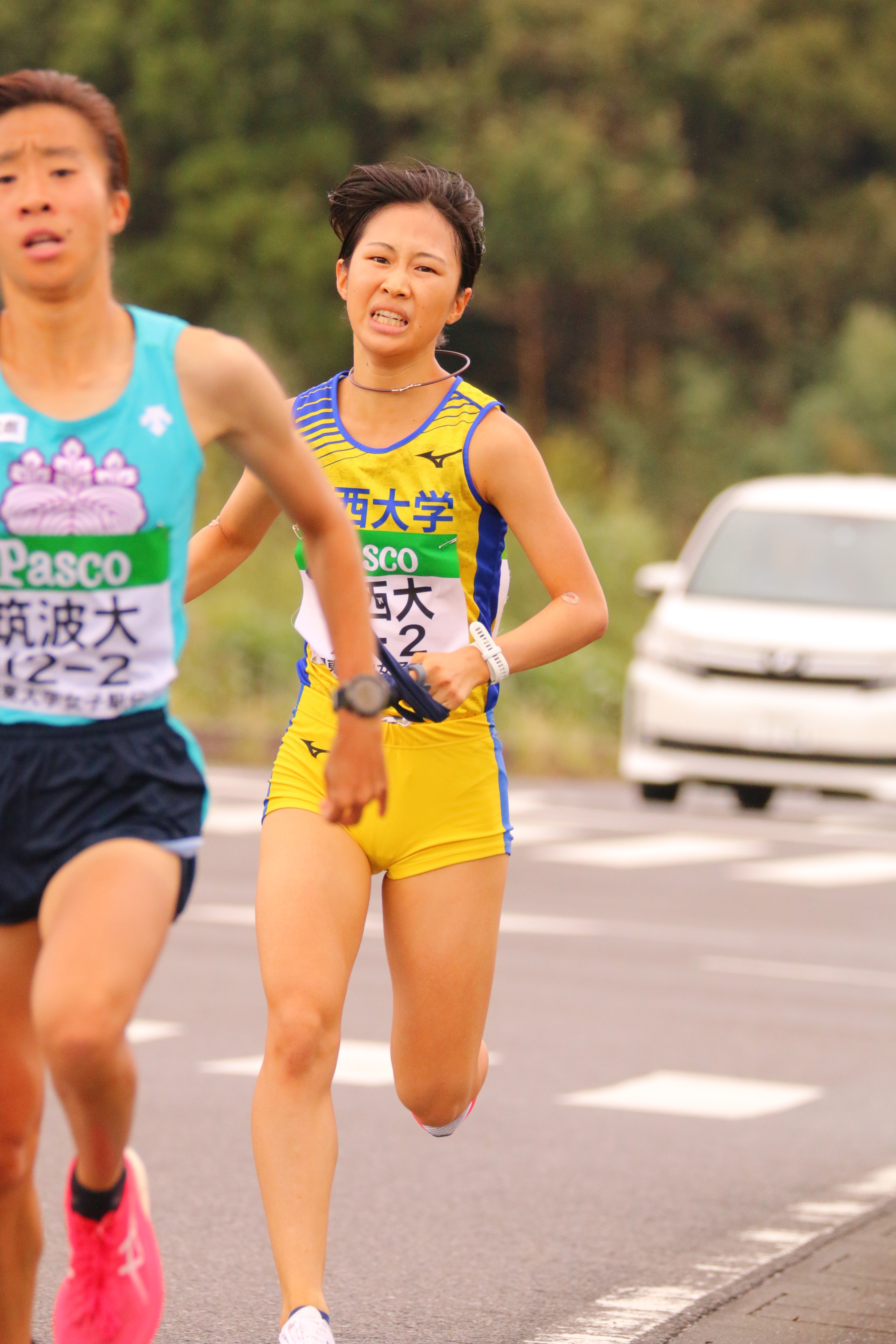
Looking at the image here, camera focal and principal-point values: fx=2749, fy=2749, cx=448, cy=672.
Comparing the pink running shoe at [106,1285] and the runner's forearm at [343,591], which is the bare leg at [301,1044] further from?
the runner's forearm at [343,591]

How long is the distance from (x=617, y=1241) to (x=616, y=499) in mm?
25156

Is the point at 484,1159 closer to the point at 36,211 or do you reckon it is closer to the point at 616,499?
the point at 36,211

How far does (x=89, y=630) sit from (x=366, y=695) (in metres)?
0.45

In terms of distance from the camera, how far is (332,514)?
3928 mm

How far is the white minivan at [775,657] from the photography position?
1569 cm

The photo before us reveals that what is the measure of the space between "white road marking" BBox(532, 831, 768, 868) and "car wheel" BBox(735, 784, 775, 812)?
6.02 ft

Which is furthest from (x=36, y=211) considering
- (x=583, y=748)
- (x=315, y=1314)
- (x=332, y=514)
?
(x=583, y=748)

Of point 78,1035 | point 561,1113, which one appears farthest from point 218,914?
point 78,1035

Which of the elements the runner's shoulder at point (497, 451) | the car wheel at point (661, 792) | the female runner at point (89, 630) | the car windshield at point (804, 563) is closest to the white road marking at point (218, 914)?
the car wheel at point (661, 792)

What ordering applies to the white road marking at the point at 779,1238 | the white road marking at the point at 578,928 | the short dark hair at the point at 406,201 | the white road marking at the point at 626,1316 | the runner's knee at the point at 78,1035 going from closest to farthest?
the runner's knee at the point at 78,1035 → the short dark hair at the point at 406,201 → the white road marking at the point at 626,1316 → the white road marking at the point at 779,1238 → the white road marking at the point at 578,928

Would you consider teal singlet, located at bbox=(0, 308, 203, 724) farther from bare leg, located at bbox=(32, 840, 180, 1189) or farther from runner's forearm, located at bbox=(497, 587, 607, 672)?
runner's forearm, located at bbox=(497, 587, 607, 672)

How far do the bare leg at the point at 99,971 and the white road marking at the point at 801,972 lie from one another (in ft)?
24.1

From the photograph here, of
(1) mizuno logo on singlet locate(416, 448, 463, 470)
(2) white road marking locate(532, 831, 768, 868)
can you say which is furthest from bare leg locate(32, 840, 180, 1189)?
(2) white road marking locate(532, 831, 768, 868)

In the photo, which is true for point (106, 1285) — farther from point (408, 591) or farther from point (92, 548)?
point (408, 591)
